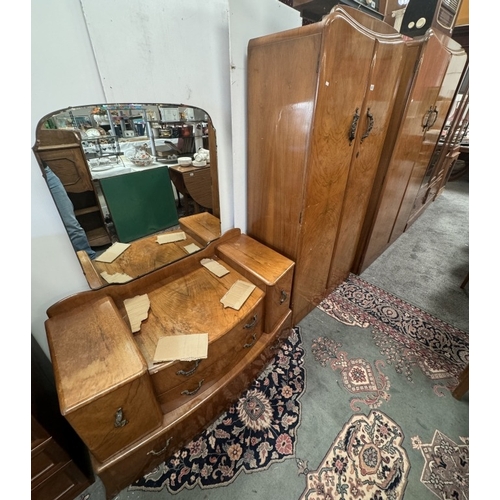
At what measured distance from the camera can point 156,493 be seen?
3.30 feet

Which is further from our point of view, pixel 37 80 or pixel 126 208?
pixel 126 208

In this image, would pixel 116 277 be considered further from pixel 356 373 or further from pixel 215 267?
pixel 356 373

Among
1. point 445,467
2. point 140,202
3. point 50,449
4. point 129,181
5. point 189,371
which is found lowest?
point 445,467

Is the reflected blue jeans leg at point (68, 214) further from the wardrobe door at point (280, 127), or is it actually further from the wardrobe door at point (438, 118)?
the wardrobe door at point (438, 118)

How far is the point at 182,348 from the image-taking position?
3.00 ft

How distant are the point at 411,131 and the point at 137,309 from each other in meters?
2.22

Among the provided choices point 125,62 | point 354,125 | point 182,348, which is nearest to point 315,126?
point 354,125

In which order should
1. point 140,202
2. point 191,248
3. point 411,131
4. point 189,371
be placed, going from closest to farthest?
point 189,371 → point 140,202 → point 191,248 → point 411,131

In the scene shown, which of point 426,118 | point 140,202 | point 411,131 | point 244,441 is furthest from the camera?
point 426,118

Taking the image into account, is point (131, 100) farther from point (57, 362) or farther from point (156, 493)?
point (156, 493)
